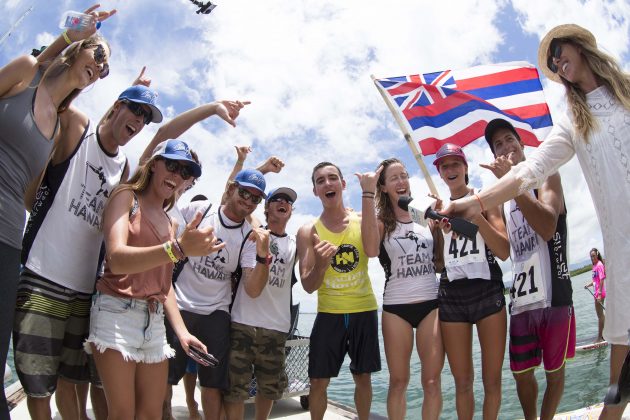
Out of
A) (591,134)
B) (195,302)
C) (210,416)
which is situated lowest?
(210,416)

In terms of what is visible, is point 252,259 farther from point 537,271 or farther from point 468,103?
point 468,103

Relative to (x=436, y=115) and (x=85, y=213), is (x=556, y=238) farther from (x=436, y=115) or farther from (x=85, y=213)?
(x=85, y=213)

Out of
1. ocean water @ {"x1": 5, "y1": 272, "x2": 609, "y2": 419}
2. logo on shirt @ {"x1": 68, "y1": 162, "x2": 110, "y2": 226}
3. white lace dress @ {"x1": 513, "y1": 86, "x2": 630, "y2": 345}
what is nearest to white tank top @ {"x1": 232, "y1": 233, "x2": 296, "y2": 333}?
logo on shirt @ {"x1": 68, "y1": 162, "x2": 110, "y2": 226}

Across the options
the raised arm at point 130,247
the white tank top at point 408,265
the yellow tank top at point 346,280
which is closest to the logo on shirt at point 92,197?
the raised arm at point 130,247

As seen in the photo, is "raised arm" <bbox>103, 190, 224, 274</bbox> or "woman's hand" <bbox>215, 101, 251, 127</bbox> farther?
"woman's hand" <bbox>215, 101, 251, 127</bbox>

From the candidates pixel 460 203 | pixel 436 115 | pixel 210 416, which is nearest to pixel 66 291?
pixel 210 416

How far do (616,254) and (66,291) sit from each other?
3023 millimetres

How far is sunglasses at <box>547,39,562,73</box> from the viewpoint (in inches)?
103

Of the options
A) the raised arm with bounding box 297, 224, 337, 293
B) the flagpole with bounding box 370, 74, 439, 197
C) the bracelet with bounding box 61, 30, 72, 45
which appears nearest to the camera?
the bracelet with bounding box 61, 30, 72, 45

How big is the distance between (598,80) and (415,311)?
2.24 meters

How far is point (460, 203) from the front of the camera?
7.99 feet

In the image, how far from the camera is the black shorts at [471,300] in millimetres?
3719

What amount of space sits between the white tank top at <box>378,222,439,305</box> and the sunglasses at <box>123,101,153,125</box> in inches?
89.9

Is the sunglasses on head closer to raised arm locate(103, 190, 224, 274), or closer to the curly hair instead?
raised arm locate(103, 190, 224, 274)
